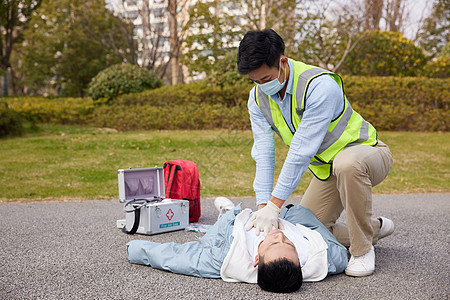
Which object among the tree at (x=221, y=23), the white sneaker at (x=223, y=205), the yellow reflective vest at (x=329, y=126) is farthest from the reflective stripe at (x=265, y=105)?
the tree at (x=221, y=23)

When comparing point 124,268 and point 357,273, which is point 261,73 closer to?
point 357,273

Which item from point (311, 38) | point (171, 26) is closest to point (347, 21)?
point (311, 38)

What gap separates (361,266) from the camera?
8.84 ft

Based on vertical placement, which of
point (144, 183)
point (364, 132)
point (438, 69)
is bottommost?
point (144, 183)

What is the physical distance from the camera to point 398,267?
289 cm

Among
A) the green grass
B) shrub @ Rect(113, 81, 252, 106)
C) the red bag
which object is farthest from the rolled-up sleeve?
shrub @ Rect(113, 81, 252, 106)

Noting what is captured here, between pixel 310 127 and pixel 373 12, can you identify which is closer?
pixel 310 127

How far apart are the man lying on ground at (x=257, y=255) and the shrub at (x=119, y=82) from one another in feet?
29.7

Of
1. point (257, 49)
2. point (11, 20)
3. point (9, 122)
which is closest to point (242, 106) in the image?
point (9, 122)

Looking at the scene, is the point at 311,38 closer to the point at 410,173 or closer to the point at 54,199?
the point at 410,173

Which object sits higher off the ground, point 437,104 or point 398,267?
point 437,104

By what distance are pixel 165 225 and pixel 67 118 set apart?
337 inches

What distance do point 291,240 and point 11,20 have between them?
58.4 ft

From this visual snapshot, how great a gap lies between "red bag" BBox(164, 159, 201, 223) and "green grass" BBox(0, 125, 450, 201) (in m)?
1.55
